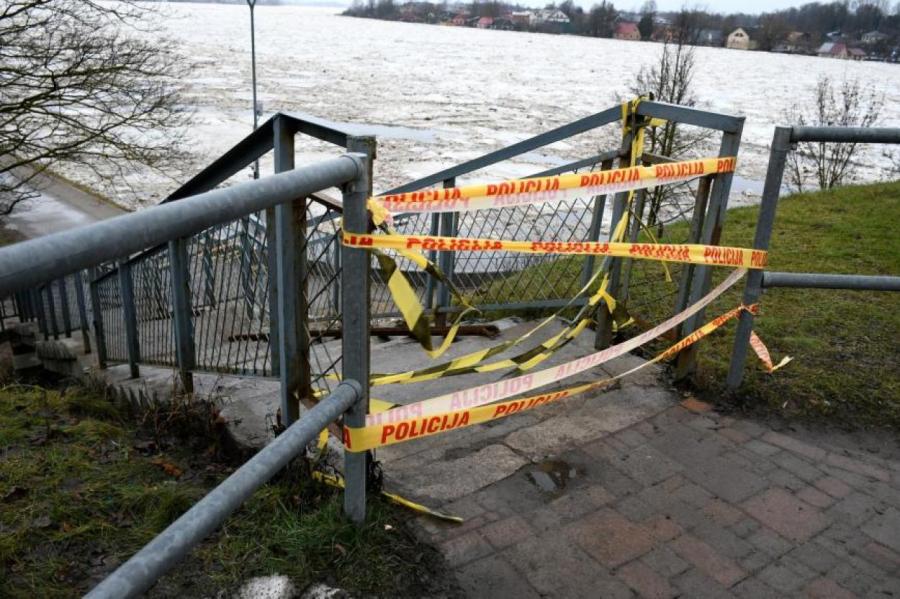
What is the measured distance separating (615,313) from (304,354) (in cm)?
215

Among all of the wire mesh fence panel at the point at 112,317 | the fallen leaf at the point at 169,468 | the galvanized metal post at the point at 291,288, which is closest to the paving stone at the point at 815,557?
the galvanized metal post at the point at 291,288

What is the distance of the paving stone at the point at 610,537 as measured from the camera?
2.58 m

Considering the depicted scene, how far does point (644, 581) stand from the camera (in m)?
2.46

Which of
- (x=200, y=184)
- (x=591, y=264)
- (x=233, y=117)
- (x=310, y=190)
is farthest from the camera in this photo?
(x=233, y=117)

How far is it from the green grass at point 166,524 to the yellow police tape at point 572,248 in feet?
3.14

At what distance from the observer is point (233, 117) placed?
102ft

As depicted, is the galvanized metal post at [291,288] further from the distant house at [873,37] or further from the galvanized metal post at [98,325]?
the distant house at [873,37]

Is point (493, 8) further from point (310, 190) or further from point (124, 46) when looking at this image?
point (310, 190)

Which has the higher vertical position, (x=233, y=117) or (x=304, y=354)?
(x=304, y=354)

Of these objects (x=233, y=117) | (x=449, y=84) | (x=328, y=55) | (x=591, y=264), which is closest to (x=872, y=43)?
(x=449, y=84)

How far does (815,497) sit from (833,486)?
0.50 feet

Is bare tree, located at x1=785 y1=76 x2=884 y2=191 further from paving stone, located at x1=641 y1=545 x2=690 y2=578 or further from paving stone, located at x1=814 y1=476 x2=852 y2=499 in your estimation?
paving stone, located at x1=641 y1=545 x2=690 y2=578

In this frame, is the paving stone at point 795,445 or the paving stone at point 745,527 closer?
the paving stone at point 745,527

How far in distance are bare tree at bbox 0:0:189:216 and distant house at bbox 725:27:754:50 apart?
111m
